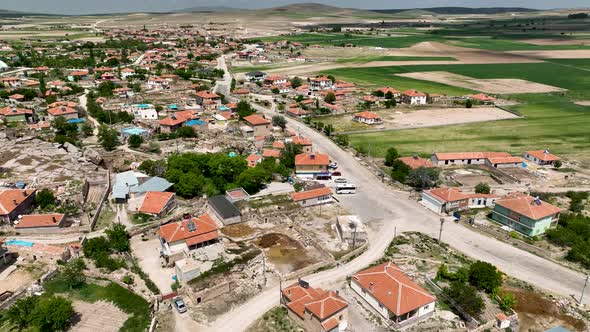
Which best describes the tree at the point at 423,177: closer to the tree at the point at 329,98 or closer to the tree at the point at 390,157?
the tree at the point at 390,157

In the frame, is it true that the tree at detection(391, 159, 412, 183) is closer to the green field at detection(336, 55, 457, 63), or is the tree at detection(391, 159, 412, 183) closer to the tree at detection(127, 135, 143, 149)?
the tree at detection(127, 135, 143, 149)

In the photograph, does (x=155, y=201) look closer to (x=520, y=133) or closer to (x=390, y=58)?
(x=520, y=133)

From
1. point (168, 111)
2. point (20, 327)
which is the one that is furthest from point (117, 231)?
point (168, 111)

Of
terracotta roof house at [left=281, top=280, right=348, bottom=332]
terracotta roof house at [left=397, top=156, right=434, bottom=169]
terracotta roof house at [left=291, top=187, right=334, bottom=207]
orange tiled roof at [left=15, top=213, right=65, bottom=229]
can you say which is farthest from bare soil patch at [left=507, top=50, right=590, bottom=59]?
orange tiled roof at [left=15, top=213, right=65, bottom=229]

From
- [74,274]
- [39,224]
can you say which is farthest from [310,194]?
[39,224]

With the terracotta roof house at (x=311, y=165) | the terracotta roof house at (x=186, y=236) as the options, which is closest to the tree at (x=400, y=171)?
the terracotta roof house at (x=311, y=165)

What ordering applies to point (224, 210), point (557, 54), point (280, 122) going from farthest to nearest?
point (557, 54)
point (280, 122)
point (224, 210)
